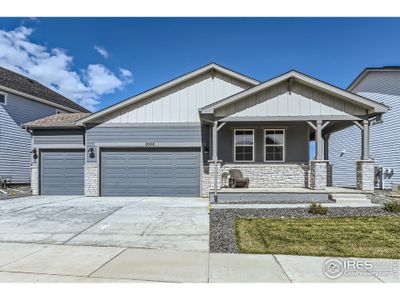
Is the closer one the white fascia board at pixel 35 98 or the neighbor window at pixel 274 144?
the neighbor window at pixel 274 144

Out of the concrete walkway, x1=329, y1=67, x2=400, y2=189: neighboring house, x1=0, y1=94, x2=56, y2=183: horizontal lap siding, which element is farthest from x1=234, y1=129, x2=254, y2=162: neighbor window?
x1=0, y1=94, x2=56, y2=183: horizontal lap siding

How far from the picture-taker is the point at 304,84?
11.5 meters

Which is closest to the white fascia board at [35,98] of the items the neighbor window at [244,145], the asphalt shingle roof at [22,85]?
the asphalt shingle roof at [22,85]

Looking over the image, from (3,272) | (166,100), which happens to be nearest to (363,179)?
(166,100)

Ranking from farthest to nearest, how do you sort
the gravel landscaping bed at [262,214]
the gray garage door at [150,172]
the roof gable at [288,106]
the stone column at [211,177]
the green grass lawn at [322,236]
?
the gray garage door at [150,172] < the stone column at [211,177] < the roof gable at [288,106] < the gravel landscaping bed at [262,214] < the green grass lawn at [322,236]

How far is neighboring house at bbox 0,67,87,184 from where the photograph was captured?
16.5 m

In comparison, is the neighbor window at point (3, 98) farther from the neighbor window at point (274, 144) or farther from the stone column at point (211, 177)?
the neighbor window at point (274, 144)

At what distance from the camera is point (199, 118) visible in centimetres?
1341

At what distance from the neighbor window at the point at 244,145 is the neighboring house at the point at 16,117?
13.1 meters

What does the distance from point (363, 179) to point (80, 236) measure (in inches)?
399

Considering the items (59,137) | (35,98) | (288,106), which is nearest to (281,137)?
(288,106)

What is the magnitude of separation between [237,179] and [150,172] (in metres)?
4.14

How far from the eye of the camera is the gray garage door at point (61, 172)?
14.0 metres

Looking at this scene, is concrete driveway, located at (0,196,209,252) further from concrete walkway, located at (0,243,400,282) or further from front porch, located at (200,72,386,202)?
front porch, located at (200,72,386,202)
